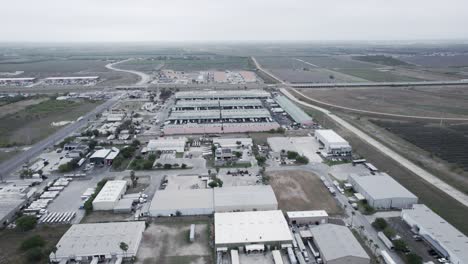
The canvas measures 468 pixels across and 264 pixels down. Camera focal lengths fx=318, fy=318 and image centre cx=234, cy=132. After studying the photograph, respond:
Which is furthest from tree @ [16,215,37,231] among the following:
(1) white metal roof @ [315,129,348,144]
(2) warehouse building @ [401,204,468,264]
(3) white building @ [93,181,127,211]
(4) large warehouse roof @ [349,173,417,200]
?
(1) white metal roof @ [315,129,348,144]

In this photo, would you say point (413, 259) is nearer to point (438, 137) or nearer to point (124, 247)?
point (124, 247)

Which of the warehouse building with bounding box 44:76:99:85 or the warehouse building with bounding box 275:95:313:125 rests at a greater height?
the warehouse building with bounding box 44:76:99:85

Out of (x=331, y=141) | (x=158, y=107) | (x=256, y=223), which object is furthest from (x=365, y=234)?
(x=158, y=107)

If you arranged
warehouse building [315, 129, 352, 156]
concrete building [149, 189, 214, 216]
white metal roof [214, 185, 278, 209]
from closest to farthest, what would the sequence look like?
1. concrete building [149, 189, 214, 216]
2. white metal roof [214, 185, 278, 209]
3. warehouse building [315, 129, 352, 156]

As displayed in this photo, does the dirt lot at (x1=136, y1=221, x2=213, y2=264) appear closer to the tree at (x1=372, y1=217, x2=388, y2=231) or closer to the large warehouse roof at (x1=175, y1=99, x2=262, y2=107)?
the tree at (x1=372, y1=217, x2=388, y2=231)

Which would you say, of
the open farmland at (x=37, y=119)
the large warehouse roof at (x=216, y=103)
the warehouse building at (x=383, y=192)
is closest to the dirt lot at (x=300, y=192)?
the warehouse building at (x=383, y=192)

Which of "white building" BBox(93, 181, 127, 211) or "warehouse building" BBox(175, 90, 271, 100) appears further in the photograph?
"warehouse building" BBox(175, 90, 271, 100)
